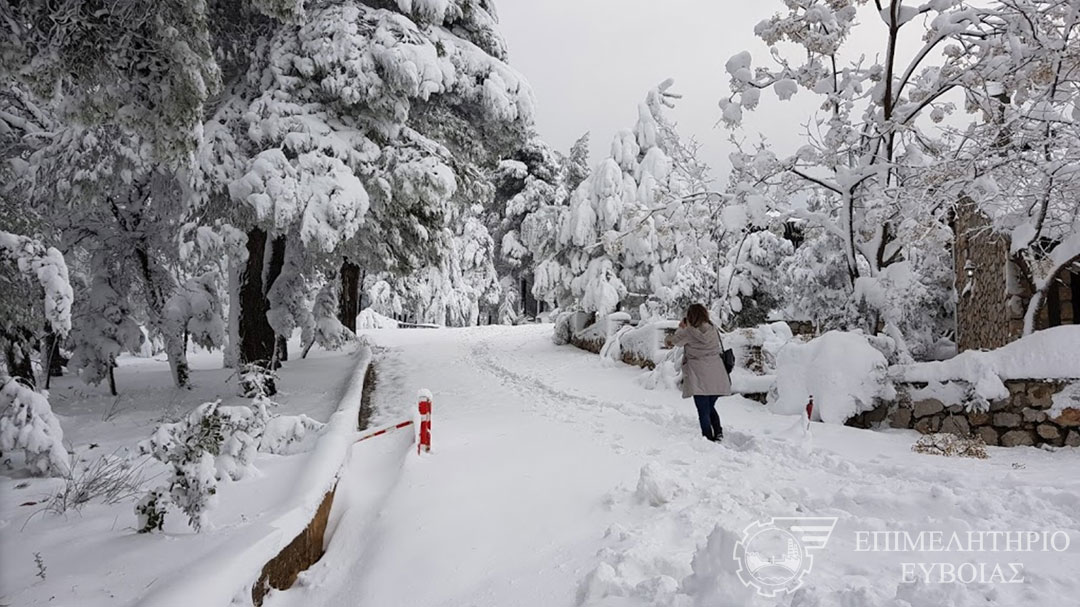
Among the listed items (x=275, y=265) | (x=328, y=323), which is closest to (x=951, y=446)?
(x=328, y=323)

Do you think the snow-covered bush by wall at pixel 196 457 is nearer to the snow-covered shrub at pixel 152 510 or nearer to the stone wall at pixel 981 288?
the snow-covered shrub at pixel 152 510

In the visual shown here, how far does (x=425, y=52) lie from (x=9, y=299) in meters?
5.90

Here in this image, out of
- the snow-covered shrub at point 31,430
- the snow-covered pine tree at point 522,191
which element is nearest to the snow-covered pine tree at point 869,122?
the snow-covered shrub at point 31,430

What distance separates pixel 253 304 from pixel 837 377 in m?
9.37

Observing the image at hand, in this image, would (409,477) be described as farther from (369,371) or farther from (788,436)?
(369,371)

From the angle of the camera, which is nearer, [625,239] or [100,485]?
[100,485]

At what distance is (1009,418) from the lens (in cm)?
631

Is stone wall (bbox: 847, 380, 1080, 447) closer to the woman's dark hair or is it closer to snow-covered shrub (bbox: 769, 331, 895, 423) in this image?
snow-covered shrub (bbox: 769, 331, 895, 423)

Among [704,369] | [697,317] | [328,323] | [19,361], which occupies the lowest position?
[704,369]

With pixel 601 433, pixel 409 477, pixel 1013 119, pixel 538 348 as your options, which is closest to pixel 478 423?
pixel 601 433

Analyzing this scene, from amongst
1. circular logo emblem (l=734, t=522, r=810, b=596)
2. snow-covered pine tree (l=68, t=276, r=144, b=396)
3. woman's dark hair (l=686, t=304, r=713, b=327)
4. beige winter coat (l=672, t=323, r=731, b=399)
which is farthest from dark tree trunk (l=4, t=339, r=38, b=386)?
woman's dark hair (l=686, t=304, r=713, b=327)

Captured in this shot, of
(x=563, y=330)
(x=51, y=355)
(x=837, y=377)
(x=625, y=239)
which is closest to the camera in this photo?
(x=837, y=377)

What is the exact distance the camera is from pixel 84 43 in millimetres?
4539

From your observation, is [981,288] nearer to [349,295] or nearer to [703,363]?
[703,363]
